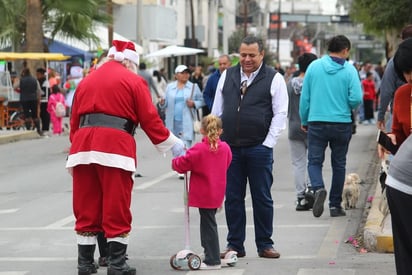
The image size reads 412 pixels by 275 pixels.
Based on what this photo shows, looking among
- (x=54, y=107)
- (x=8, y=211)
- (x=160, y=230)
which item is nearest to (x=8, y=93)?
(x=54, y=107)

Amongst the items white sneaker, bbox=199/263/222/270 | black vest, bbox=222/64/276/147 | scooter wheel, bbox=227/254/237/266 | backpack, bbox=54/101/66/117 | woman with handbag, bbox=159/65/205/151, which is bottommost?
backpack, bbox=54/101/66/117

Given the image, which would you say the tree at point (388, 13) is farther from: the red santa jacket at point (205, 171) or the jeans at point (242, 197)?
the red santa jacket at point (205, 171)

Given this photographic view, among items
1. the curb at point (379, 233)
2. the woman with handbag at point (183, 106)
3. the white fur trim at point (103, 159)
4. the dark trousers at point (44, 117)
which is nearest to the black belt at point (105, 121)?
the white fur trim at point (103, 159)

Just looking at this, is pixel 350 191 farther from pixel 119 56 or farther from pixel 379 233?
pixel 119 56

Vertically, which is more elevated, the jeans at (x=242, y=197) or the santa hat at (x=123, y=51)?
the santa hat at (x=123, y=51)

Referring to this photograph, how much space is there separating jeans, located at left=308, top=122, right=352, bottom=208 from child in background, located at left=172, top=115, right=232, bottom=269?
2.87m

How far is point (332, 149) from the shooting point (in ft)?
38.1

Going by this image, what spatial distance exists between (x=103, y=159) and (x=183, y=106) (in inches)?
310

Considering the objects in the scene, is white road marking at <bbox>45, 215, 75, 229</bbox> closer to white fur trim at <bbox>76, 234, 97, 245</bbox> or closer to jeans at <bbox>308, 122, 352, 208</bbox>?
jeans at <bbox>308, 122, 352, 208</bbox>

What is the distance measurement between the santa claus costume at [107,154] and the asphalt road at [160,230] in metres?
0.45

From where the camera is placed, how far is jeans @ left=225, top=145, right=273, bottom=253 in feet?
30.3

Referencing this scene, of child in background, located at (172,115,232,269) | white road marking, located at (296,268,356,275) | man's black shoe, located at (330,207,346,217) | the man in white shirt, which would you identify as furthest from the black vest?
man's black shoe, located at (330,207,346,217)

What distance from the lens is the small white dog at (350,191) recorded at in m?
12.2

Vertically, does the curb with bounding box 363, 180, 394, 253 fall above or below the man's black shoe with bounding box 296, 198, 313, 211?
above
